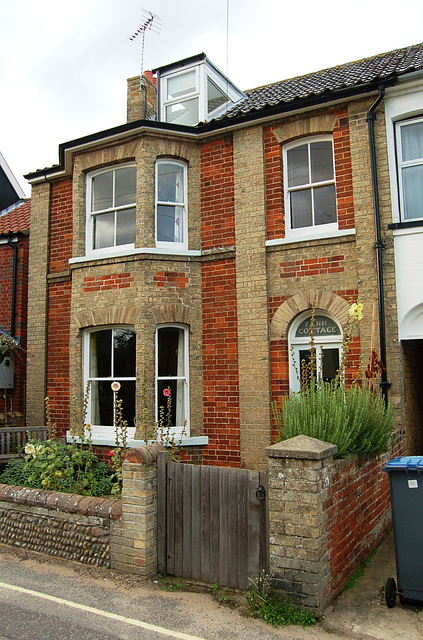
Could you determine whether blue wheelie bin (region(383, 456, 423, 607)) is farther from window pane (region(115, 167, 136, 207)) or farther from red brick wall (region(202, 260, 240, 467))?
window pane (region(115, 167, 136, 207))

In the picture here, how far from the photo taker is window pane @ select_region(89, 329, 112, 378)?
10.2 m

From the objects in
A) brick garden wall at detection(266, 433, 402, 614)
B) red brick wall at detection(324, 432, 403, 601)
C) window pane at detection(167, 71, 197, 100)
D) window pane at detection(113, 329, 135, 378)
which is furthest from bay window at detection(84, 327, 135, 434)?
window pane at detection(167, 71, 197, 100)

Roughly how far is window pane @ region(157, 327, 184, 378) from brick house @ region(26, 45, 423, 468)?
20 millimetres

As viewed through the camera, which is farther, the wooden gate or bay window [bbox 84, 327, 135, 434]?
bay window [bbox 84, 327, 135, 434]

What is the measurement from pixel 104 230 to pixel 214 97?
4.33 meters

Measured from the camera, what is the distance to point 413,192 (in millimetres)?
8531

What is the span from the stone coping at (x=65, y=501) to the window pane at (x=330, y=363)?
4.14m

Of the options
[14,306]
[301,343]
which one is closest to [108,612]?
[301,343]

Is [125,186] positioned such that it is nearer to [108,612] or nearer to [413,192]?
[413,192]

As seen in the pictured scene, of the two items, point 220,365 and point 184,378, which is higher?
point 220,365

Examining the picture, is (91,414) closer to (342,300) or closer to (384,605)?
(342,300)

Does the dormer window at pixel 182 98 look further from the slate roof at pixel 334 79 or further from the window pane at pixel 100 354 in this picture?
the window pane at pixel 100 354

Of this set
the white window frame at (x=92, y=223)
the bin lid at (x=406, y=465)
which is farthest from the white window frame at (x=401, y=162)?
the white window frame at (x=92, y=223)

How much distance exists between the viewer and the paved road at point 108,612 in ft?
14.8
